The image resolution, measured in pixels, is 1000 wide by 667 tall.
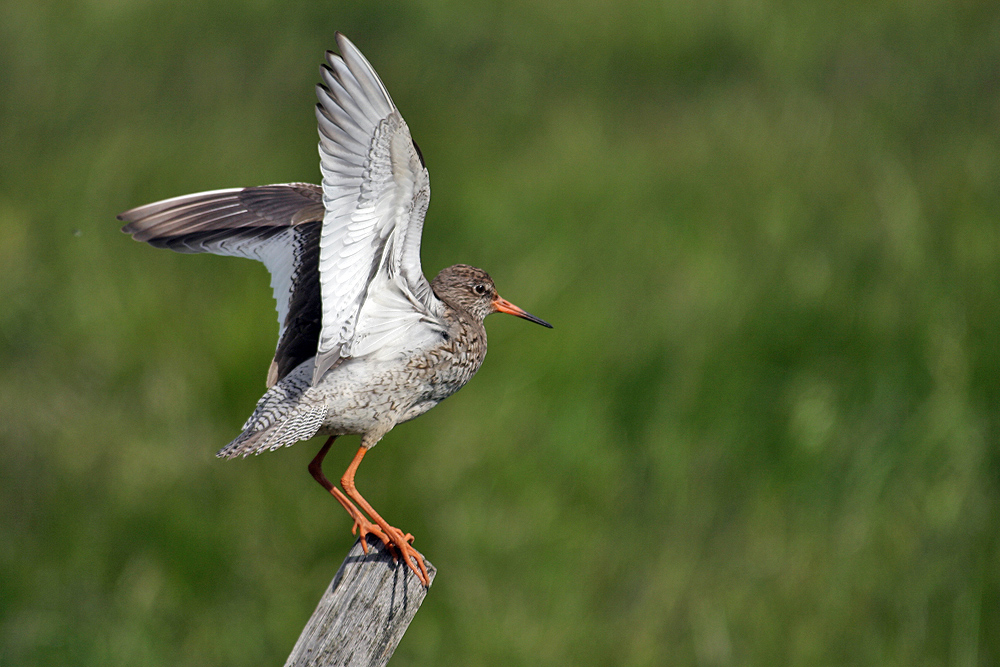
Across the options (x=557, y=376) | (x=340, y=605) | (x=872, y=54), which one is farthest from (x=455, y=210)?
(x=872, y=54)

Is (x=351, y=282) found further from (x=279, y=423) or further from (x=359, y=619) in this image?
(x=359, y=619)

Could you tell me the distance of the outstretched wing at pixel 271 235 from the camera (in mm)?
3531

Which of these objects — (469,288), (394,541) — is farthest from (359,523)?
(469,288)

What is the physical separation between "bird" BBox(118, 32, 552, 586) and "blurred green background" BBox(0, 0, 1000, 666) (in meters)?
2.22

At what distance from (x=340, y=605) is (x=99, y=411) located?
4264mm

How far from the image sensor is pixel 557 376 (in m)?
6.31

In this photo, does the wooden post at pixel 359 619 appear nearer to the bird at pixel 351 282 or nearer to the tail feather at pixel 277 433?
the bird at pixel 351 282

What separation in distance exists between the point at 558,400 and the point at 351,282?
338 centimetres

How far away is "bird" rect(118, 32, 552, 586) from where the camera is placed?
9.28 feet

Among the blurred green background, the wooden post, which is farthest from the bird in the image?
the blurred green background

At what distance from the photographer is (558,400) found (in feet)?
20.5

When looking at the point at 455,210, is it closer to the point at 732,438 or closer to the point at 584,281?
the point at 584,281

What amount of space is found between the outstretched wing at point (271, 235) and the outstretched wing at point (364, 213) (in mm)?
479

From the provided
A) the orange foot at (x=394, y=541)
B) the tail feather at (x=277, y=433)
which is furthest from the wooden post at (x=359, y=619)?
the tail feather at (x=277, y=433)
